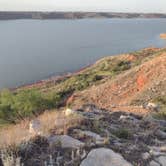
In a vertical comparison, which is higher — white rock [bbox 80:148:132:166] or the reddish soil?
white rock [bbox 80:148:132:166]

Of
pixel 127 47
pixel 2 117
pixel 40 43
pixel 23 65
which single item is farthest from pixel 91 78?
pixel 40 43

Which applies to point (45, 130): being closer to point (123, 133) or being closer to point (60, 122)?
point (60, 122)

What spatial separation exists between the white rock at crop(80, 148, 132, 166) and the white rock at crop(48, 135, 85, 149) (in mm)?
289

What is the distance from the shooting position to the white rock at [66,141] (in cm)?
468

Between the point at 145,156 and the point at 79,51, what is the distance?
64.1m

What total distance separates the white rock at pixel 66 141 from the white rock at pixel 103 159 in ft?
0.95

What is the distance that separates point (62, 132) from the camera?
524 cm

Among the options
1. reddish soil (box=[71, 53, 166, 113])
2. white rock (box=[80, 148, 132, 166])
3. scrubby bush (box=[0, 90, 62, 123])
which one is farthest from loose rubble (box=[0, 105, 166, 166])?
reddish soil (box=[71, 53, 166, 113])

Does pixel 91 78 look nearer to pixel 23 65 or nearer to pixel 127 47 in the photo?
pixel 23 65

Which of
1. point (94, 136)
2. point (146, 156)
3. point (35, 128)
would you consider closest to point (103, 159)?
point (146, 156)

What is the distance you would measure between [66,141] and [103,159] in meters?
0.66

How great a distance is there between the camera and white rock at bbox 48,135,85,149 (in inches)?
184

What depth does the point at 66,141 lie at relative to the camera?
189 inches

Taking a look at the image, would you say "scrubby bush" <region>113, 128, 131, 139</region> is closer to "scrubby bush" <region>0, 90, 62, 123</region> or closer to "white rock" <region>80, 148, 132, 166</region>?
"white rock" <region>80, 148, 132, 166</region>
